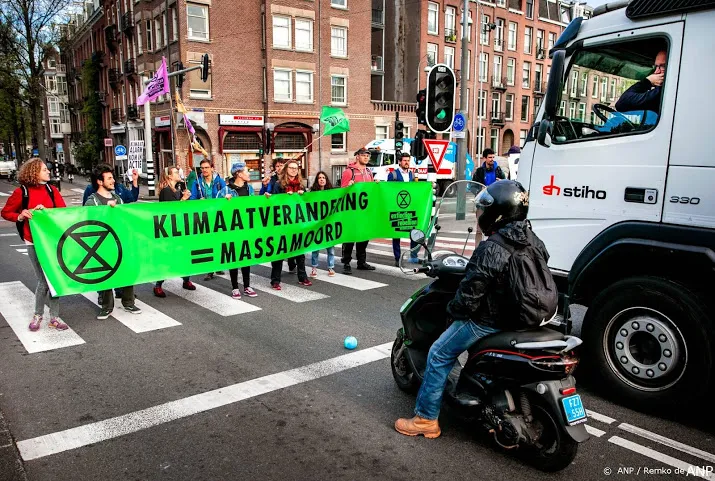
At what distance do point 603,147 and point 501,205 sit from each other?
6.23ft

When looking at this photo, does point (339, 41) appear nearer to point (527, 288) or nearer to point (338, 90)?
point (338, 90)

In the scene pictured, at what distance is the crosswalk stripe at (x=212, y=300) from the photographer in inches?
300

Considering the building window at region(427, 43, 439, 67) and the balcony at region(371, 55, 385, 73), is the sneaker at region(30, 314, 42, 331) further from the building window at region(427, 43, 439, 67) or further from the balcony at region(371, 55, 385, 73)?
the building window at region(427, 43, 439, 67)

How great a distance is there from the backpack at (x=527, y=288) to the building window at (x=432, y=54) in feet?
145

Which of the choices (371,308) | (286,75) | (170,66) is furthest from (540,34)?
(371,308)

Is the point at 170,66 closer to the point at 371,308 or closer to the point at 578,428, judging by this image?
the point at 371,308

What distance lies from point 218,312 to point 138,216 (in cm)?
165

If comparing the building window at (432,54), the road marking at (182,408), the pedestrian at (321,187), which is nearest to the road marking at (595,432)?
the road marking at (182,408)

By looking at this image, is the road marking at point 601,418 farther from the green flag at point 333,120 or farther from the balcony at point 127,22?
the balcony at point 127,22

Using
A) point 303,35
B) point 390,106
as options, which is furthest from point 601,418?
point 390,106

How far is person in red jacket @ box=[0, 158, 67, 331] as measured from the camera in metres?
6.46

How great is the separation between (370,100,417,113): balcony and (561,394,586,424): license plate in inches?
1506

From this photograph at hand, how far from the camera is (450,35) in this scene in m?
47.0

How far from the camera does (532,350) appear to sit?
11.4ft
